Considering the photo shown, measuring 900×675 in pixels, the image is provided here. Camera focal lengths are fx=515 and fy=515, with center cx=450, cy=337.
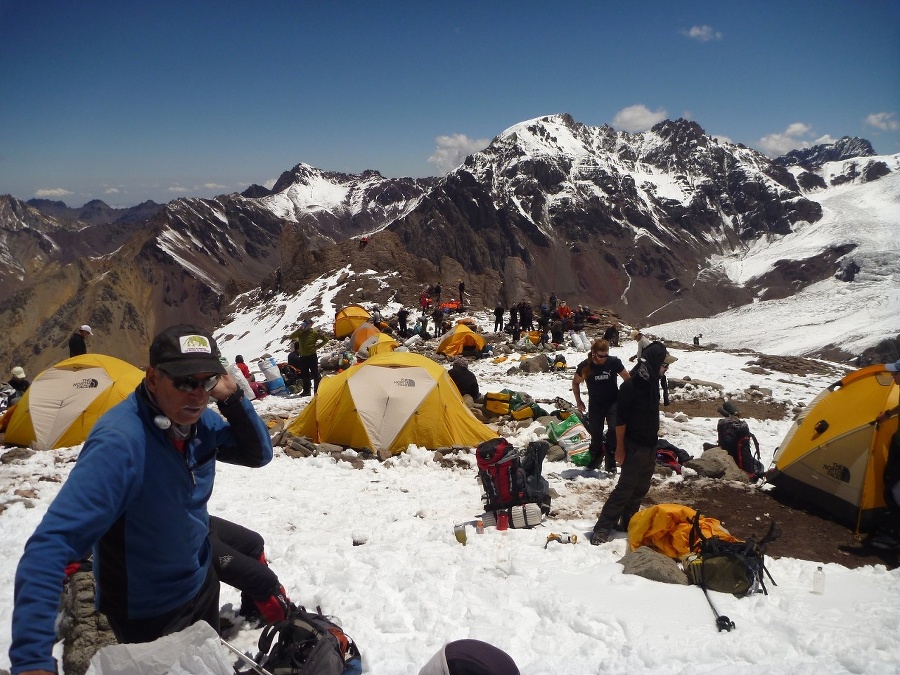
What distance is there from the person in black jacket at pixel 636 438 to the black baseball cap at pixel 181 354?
5.57 metres

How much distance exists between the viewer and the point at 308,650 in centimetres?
355

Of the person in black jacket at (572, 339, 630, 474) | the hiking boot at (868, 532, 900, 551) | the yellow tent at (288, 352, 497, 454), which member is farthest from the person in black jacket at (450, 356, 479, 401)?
the hiking boot at (868, 532, 900, 551)

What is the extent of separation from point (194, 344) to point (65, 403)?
37.2 ft

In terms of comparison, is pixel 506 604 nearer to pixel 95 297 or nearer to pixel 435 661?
pixel 435 661

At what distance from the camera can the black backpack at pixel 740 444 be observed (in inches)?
384

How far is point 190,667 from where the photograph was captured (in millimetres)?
2729

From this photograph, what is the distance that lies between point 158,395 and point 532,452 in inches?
244

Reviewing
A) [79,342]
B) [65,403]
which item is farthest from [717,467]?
[79,342]

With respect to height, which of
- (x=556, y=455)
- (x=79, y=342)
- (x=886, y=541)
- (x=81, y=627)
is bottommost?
(x=556, y=455)

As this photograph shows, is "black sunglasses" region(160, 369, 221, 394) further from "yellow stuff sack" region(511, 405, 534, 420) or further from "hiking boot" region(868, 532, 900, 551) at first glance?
"yellow stuff sack" region(511, 405, 534, 420)

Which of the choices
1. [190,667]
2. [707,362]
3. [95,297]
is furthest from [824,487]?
[95,297]

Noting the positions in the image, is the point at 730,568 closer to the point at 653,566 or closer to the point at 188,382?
the point at 653,566

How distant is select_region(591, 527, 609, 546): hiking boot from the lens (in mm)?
6788

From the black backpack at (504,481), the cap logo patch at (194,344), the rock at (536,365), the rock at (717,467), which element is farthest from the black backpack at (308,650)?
the rock at (536,365)
